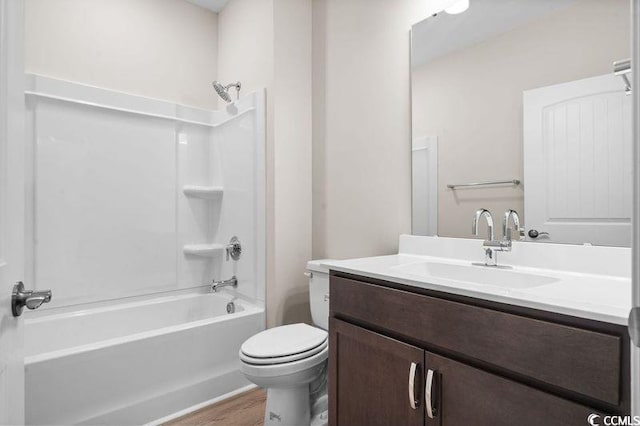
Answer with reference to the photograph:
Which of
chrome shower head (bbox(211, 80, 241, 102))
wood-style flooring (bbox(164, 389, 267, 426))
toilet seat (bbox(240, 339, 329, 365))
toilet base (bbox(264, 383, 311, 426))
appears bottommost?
wood-style flooring (bbox(164, 389, 267, 426))

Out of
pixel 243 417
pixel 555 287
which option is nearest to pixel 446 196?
pixel 555 287

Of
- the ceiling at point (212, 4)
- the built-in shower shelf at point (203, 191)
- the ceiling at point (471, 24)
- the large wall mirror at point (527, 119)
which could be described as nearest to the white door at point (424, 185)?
the large wall mirror at point (527, 119)

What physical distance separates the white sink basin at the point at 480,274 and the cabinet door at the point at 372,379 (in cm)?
29

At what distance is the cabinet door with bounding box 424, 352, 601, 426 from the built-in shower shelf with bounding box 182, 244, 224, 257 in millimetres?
1947

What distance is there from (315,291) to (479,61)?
4.64 feet

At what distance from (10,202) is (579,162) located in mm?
1751

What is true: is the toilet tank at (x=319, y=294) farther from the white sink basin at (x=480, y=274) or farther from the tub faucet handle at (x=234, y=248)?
the tub faucet handle at (x=234, y=248)

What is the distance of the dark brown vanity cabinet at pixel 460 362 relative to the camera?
2.57 ft

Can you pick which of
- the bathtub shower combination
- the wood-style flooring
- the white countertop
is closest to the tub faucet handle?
the bathtub shower combination

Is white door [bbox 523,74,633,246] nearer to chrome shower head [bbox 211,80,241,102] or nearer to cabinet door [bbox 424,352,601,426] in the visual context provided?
cabinet door [bbox 424,352,601,426]

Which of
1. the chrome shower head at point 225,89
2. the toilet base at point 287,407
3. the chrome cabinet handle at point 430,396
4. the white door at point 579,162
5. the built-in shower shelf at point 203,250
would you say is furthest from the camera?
the built-in shower shelf at point 203,250

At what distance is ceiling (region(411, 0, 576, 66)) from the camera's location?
1.49 metres

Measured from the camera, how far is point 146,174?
2502 millimetres

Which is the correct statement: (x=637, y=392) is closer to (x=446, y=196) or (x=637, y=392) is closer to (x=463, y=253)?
(x=463, y=253)
